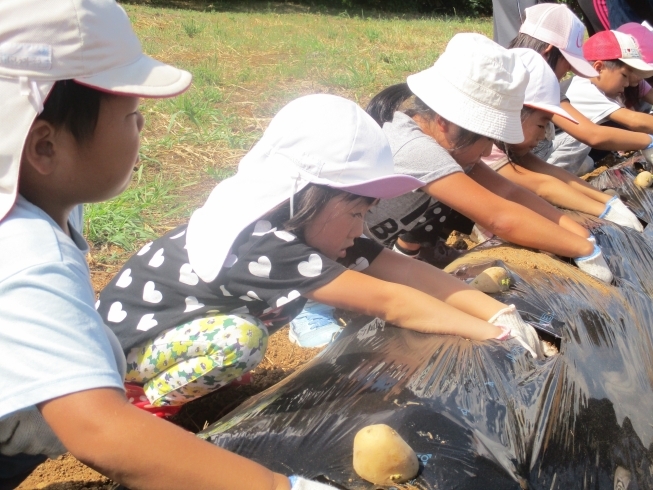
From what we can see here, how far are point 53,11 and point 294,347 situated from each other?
1.68m

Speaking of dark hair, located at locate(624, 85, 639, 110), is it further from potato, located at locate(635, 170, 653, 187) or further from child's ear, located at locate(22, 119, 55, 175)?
child's ear, located at locate(22, 119, 55, 175)

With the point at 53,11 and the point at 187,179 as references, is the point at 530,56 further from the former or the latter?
the point at 53,11

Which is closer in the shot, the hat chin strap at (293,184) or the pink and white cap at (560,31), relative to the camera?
the hat chin strap at (293,184)

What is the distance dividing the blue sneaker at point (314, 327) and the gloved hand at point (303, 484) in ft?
3.99

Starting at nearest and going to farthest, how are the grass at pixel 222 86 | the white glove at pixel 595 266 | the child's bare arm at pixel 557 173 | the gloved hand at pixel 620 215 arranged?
the white glove at pixel 595 266 → the gloved hand at pixel 620 215 → the child's bare arm at pixel 557 173 → the grass at pixel 222 86

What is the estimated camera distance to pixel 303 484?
1117 mm

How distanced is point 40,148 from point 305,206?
26.2 inches

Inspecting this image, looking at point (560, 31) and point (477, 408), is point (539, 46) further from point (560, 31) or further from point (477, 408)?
point (477, 408)


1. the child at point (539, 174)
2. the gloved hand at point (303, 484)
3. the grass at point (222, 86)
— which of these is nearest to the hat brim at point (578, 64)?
the child at point (539, 174)

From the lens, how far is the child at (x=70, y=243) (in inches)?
37.6

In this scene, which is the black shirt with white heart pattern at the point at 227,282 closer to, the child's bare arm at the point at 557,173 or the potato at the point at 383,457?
the potato at the point at 383,457

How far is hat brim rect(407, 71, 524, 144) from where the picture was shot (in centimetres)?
226

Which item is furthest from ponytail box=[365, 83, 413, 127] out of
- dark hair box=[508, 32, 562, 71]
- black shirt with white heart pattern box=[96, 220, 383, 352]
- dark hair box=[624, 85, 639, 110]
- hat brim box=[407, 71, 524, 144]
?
dark hair box=[624, 85, 639, 110]

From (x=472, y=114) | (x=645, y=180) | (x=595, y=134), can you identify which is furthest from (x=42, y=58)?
(x=595, y=134)
